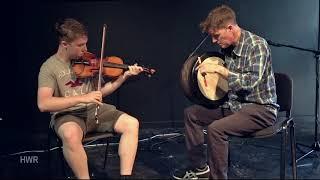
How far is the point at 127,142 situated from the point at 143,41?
6.69ft

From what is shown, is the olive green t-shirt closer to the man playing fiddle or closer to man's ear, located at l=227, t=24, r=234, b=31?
the man playing fiddle

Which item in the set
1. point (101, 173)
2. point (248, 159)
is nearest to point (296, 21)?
point (248, 159)

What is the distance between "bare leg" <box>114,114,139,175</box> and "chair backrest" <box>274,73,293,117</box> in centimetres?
111

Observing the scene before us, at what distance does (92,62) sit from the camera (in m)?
3.40

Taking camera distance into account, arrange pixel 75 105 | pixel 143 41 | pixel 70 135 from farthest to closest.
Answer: pixel 143 41 → pixel 75 105 → pixel 70 135

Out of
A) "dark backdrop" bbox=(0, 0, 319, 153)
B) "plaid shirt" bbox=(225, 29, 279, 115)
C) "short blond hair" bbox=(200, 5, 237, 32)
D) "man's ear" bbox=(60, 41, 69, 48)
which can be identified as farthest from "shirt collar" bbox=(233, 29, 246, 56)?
"dark backdrop" bbox=(0, 0, 319, 153)

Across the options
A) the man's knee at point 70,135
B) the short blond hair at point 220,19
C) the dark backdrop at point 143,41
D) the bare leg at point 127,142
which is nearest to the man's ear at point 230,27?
the short blond hair at point 220,19

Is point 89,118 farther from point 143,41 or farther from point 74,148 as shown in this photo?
point 143,41

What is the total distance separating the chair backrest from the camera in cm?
363

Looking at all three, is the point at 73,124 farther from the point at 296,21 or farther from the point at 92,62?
the point at 296,21

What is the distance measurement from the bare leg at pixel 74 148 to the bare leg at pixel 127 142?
266mm

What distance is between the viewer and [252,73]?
3.31 metres

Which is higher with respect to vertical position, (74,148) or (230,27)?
(230,27)

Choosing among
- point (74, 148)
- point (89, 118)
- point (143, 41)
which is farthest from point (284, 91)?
point (143, 41)
